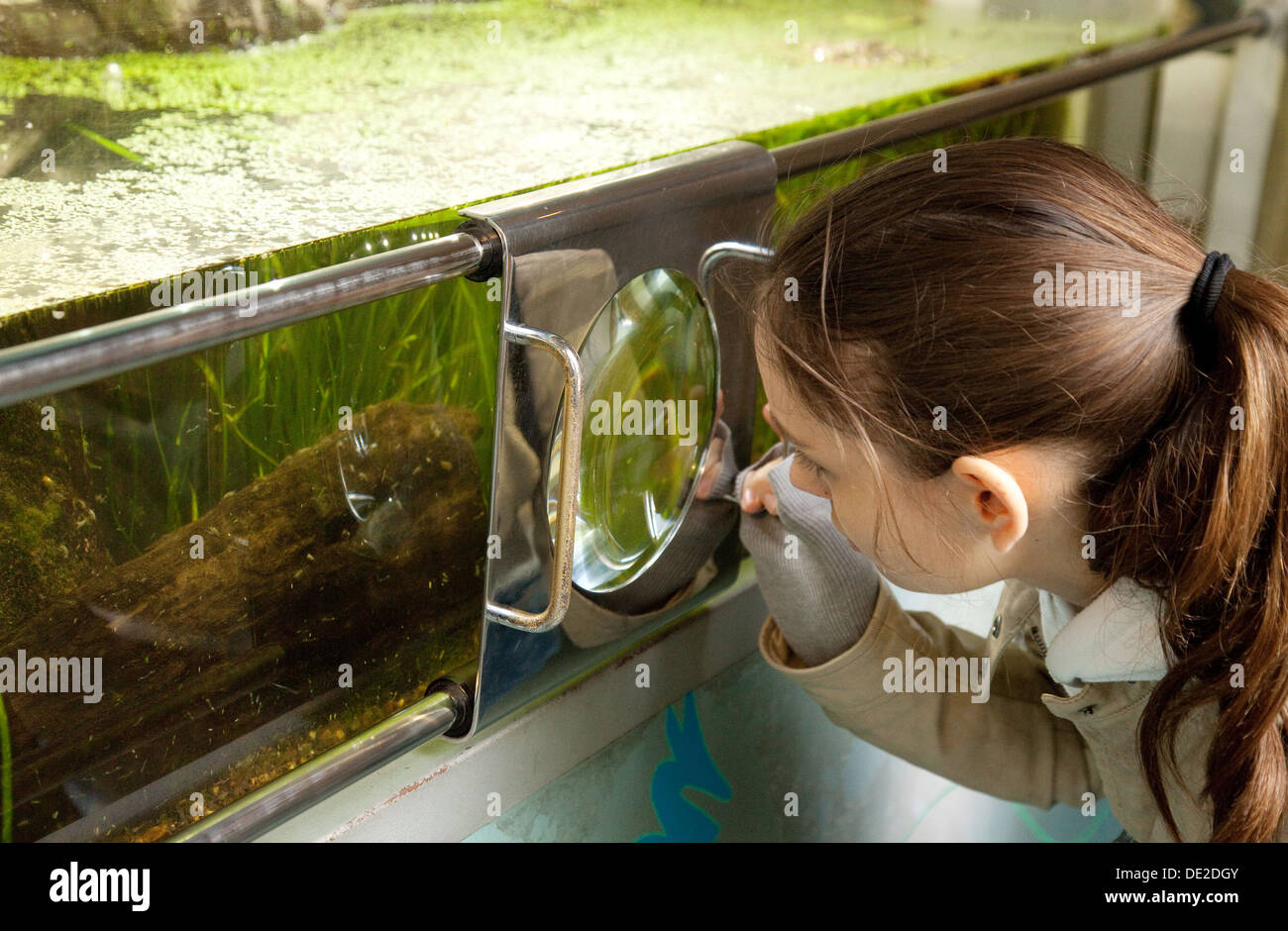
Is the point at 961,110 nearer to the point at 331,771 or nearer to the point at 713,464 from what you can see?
the point at 713,464

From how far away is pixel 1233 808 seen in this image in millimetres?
840

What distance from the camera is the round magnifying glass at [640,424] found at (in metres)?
0.94

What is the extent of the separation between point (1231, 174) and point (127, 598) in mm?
2206

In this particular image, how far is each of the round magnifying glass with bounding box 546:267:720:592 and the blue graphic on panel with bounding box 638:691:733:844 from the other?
8.0 inches

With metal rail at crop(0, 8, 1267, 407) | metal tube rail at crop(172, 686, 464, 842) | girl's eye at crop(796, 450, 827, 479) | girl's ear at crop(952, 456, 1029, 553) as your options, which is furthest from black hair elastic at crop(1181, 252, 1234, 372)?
metal tube rail at crop(172, 686, 464, 842)

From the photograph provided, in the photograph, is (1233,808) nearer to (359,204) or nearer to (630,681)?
(630,681)

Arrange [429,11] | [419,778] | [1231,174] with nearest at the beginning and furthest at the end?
[419,778] → [429,11] → [1231,174]

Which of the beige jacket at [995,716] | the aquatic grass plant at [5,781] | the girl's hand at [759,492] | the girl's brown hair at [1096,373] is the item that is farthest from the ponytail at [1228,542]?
the aquatic grass plant at [5,781]

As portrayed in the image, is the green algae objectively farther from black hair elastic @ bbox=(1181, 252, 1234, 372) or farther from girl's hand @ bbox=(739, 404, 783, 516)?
black hair elastic @ bbox=(1181, 252, 1234, 372)

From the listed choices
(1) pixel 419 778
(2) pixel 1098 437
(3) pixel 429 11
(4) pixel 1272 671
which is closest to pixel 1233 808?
(4) pixel 1272 671

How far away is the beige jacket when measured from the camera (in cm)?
105

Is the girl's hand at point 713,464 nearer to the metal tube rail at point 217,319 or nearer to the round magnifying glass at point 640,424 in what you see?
the round magnifying glass at point 640,424

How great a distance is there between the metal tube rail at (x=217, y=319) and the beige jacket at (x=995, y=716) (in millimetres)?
536
